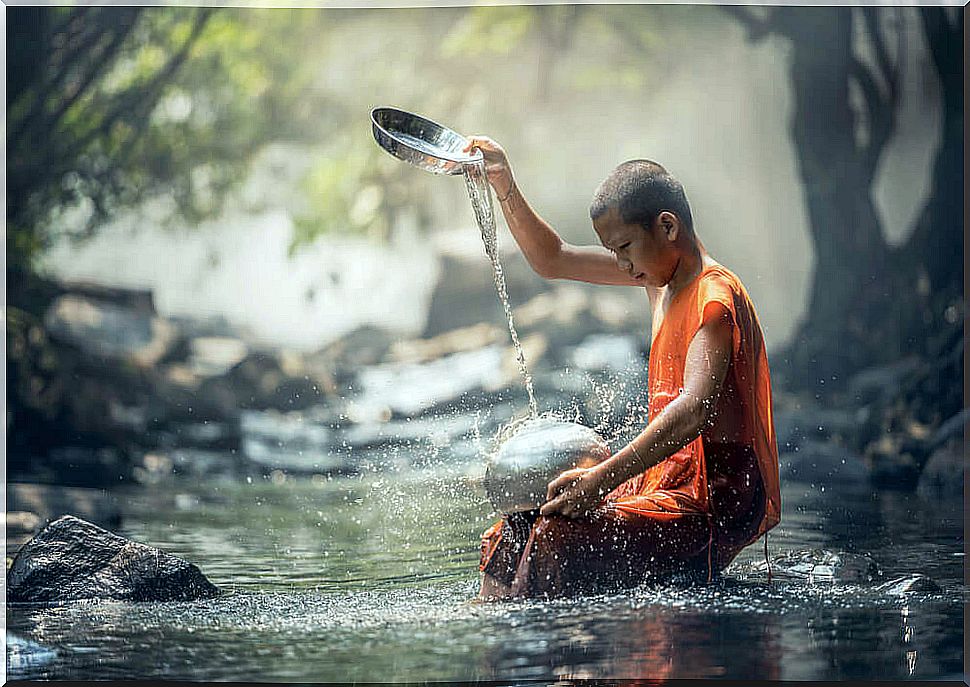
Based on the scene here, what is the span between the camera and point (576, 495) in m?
3.72

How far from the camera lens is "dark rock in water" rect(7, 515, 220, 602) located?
4633 mm

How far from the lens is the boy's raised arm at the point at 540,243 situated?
4270mm

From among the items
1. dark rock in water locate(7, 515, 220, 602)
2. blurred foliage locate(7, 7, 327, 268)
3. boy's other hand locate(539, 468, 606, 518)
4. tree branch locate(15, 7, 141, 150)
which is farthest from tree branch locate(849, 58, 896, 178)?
dark rock in water locate(7, 515, 220, 602)

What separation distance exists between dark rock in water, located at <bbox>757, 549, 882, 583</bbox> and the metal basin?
187cm

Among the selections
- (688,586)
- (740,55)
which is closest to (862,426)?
(740,55)

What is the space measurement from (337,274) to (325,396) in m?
0.91

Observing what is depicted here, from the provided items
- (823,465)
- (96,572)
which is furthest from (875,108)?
(96,572)

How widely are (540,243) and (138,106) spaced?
5185 millimetres

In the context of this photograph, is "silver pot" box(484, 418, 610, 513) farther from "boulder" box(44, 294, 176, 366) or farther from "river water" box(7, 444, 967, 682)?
"boulder" box(44, 294, 176, 366)

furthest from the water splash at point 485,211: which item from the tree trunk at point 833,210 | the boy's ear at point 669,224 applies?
the tree trunk at point 833,210

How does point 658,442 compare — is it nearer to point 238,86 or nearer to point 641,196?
point 641,196

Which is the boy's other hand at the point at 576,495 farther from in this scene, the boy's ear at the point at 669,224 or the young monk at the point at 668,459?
the boy's ear at the point at 669,224

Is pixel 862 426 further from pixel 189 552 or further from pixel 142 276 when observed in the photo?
pixel 142 276

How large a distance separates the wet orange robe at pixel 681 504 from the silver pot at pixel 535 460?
0.07 m
